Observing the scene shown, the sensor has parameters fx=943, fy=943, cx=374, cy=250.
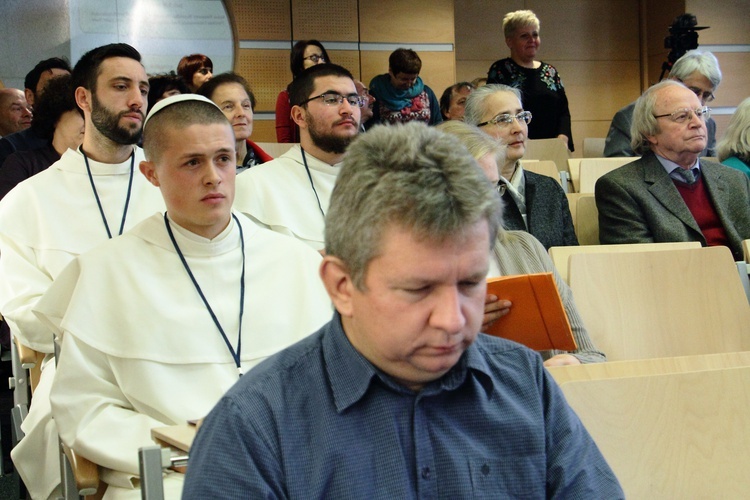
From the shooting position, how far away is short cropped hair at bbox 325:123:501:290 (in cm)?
123

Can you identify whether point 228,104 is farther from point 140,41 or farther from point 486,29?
point 486,29

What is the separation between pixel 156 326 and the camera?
2582 mm

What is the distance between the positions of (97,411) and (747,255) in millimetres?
2571

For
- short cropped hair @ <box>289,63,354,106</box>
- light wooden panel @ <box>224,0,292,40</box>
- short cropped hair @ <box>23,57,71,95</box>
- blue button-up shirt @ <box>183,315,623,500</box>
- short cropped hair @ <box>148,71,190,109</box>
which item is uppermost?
light wooden panel @ <box>224,0,292,40</box>

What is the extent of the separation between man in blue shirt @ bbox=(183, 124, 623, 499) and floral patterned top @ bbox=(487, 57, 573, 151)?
514 centimetres

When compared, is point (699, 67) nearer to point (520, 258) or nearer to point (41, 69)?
point (520, 258)

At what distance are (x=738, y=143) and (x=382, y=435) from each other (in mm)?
4271

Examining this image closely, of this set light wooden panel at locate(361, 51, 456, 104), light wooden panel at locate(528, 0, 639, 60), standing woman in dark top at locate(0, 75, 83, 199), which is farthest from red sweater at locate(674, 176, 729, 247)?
light wooden panel at locate(528, 0, 639, 60)

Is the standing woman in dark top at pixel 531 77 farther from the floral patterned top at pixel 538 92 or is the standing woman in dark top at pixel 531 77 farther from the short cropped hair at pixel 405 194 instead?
the short cropped hair at pixel 405 194

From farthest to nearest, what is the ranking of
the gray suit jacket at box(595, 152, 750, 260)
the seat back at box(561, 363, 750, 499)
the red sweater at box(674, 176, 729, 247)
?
the red sweater at box(674, 176, 729, 247)
the gray suit jacket at box(595, 152, 750, 260)
the seat back at box(561, 363, 750, 499)

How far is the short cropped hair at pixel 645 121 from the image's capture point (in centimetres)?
443

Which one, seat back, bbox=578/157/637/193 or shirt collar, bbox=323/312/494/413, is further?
seat back, bbox=578/157/637/193

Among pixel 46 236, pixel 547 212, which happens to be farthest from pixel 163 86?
Answer: pixel 547 212

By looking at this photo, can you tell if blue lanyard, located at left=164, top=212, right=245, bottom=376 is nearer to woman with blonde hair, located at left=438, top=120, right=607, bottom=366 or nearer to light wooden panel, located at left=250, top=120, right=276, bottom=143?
woman with blonde hair, located at left=438, top=120, right=607, bottom=366
